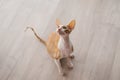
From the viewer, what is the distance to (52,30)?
5.57 feet

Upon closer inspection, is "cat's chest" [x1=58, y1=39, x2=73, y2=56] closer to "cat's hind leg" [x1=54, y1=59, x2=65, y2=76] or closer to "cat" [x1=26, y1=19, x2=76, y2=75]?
"cat" [x1=26, y1=19, x2=76, y2=75]

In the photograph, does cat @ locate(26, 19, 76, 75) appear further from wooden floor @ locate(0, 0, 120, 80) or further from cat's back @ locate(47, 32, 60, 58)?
wooden floor @ locate(0, 0, 120, 80)

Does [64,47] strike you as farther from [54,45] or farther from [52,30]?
[52,30]

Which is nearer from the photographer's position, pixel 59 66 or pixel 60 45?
pixel 60 45

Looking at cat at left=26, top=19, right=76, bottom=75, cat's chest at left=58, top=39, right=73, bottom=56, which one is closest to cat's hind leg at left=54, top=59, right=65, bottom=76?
cat at left=26, top=19, right=76, bottom=75

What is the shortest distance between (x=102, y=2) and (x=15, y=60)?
0.80 m

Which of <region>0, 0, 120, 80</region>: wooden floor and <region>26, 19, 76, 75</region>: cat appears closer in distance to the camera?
<region>26, 19, 76, 75</region>: cat

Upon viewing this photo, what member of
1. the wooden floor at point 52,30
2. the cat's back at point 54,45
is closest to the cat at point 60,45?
the cat's back at point 54,45

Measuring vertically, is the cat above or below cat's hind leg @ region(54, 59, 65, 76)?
above

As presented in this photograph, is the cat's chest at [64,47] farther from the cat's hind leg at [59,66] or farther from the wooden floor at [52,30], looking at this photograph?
the wooden floor at [52,30]

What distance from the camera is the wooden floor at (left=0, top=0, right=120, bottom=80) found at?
1516 mm

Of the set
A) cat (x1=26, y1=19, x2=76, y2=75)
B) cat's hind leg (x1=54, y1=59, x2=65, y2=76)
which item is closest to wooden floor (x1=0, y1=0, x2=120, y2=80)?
cat's hind leg (x1=54, y1=59, x2=65, y2=76)

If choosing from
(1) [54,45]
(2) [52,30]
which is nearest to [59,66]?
(1) [54,45]

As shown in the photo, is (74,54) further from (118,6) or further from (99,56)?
(118,6)
